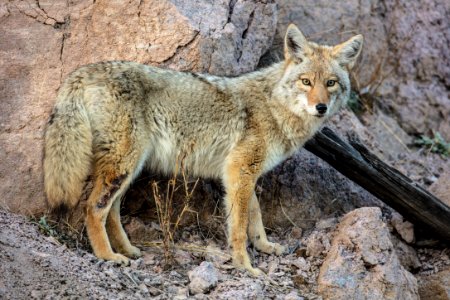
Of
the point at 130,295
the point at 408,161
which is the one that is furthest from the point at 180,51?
the point at 408,161

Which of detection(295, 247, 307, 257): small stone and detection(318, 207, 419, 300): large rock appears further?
detection(295, 247, 307, 257): small stone

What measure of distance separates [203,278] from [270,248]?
125cm

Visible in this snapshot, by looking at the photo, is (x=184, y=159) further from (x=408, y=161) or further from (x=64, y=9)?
(x=408, y=161)

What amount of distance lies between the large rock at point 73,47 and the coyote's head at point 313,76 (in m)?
0.89

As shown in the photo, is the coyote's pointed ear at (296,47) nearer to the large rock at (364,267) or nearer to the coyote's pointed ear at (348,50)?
the coyote's pointed ear at (348,50)

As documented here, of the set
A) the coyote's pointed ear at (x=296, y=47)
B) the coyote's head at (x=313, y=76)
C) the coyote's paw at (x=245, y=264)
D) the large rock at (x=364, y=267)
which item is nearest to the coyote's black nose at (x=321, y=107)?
the coyote's head at (x=313, y=76)

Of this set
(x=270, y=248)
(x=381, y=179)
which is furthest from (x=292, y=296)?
(x=381, y=179)

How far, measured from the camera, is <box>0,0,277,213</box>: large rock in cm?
593

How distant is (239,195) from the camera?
5898 millimetres

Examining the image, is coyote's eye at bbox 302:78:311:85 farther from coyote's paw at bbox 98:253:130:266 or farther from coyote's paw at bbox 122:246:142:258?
coyote's paw at bbox 98:253:130:266

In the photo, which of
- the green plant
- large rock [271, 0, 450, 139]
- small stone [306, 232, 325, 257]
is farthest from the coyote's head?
the green plant

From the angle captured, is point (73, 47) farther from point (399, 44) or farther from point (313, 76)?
point (399, 44)

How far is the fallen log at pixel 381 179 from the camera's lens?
6.60 metres

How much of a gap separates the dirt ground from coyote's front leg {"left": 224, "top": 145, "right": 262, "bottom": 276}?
188 millimetres
